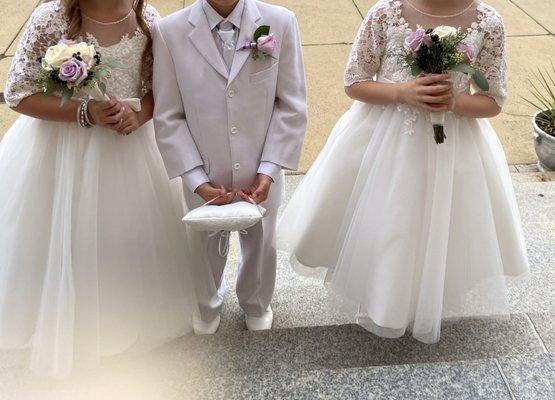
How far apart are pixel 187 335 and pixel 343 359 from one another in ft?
2.19

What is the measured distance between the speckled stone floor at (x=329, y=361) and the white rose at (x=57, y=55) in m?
1.02

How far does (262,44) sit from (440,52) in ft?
1.88

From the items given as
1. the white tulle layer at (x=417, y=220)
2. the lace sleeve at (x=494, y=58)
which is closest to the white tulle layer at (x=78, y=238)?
the white tulle layer at (x=417, y=220)

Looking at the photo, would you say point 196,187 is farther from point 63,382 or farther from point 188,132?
point 63,382

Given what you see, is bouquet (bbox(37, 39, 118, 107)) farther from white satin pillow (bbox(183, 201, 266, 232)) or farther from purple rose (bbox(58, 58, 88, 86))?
white satin pillow (bbox(183, 201, 266, 232))

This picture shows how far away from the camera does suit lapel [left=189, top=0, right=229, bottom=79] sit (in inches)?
69.7

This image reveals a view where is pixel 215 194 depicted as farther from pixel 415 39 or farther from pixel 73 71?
pixel 415 39

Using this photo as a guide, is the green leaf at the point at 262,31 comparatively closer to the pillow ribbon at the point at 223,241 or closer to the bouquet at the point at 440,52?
the bouquet at the point at 440,52

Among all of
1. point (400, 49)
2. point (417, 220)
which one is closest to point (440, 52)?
point (400, 49)

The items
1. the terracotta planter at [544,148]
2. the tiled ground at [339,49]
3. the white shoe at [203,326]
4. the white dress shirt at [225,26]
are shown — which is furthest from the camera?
the tiled ground at [339,49]

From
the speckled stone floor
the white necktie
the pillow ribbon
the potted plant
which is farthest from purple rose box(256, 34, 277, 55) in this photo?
the potted plant

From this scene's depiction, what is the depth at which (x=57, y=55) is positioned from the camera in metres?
1.60

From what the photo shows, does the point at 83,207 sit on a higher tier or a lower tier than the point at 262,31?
lower

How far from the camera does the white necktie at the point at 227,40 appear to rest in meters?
1.79
